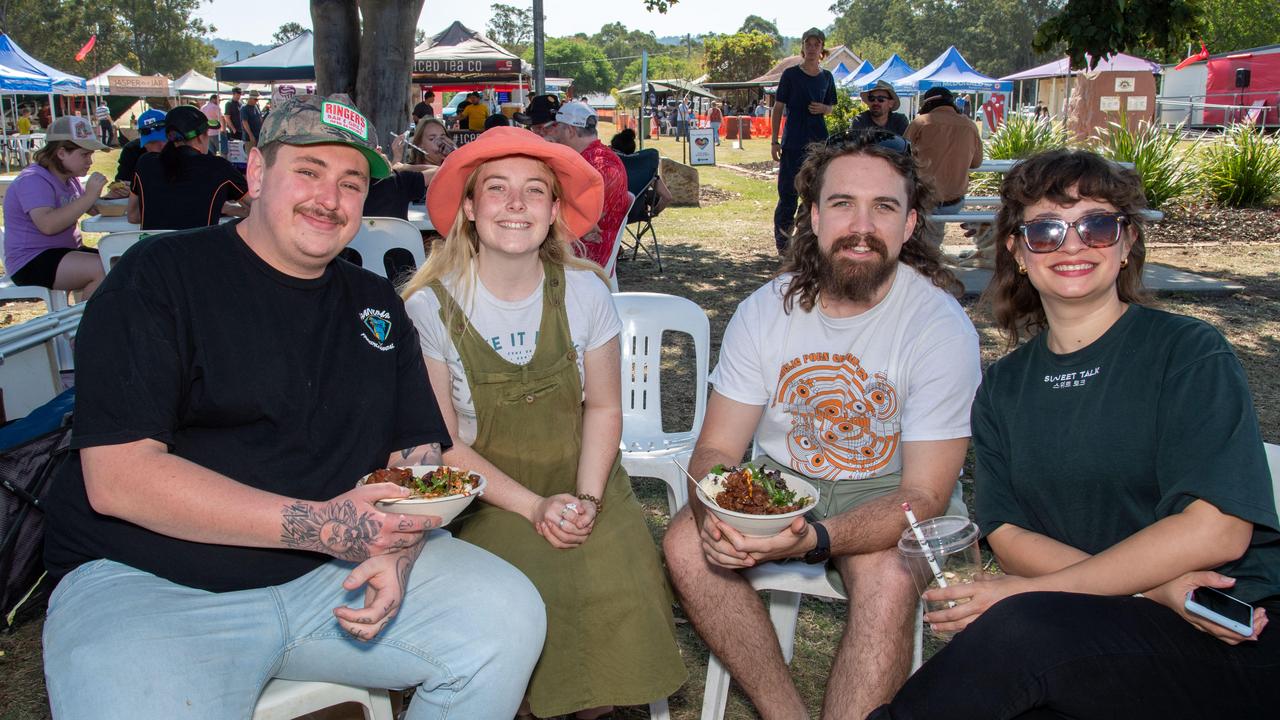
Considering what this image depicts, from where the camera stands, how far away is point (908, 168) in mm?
2756

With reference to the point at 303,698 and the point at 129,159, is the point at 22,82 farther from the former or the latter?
the point at 303,698

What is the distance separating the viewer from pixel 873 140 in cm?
280

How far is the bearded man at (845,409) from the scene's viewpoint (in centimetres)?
233

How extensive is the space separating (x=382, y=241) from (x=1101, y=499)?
428 cm

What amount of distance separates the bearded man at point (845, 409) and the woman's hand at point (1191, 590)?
620mm

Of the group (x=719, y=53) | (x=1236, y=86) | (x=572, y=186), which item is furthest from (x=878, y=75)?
(x=719, y=53)

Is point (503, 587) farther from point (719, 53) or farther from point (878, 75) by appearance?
point (719, 53)

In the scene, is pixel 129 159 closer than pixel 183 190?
No

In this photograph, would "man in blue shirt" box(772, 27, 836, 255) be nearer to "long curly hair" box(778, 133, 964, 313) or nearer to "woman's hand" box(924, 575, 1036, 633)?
"long curly hair" box(778, 133, 964, 313)

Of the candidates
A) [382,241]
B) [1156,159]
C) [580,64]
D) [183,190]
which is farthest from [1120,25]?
[580,64]

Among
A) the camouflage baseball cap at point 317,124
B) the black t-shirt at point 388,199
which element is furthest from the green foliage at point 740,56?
the camouflage baseball cap at point 317,124

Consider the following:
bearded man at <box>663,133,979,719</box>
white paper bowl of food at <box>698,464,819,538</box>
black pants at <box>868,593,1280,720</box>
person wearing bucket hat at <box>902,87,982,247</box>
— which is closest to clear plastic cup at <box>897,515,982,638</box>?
black pants at <box>868,593,1280,720</box>

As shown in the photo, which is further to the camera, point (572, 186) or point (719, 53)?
point (719, 53)

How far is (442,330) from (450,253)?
0.29 meters
